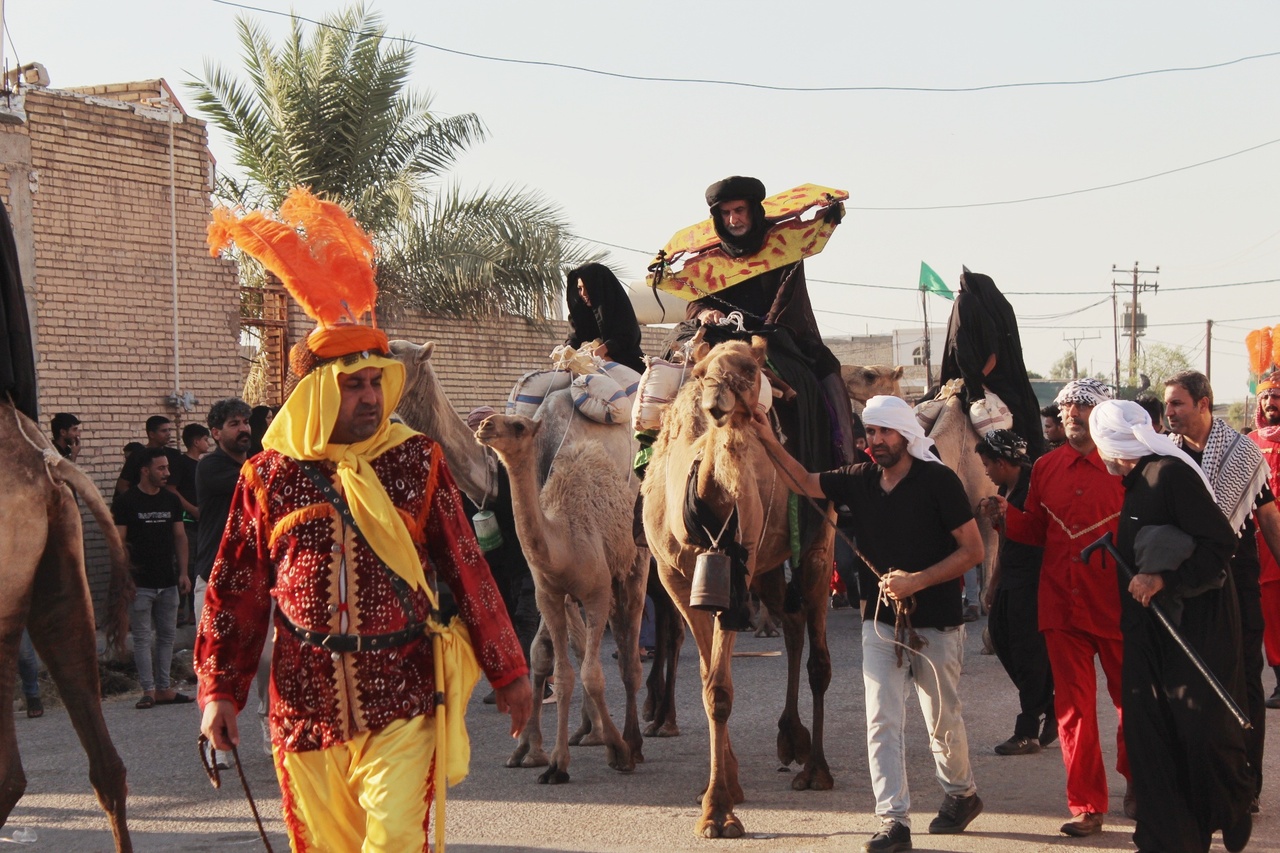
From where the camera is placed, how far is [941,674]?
6.68 metres

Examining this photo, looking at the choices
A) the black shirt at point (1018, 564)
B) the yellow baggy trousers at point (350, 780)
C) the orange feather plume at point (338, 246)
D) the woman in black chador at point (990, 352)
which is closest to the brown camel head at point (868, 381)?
the woman in black chador at point (990, 352)

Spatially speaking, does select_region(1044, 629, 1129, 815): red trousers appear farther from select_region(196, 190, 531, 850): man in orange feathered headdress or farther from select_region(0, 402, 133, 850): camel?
select_region(0, 402, 133, 850): camel

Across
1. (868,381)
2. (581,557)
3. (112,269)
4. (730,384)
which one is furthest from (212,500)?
(112,269)

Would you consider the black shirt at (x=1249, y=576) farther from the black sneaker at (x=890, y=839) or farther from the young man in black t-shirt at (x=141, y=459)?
the young man in black t-shirt at (x=141, y=459)

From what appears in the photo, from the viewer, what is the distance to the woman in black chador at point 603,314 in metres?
10.7

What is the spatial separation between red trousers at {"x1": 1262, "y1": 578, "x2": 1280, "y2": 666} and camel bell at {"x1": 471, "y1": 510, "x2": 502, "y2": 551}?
478 centimetres

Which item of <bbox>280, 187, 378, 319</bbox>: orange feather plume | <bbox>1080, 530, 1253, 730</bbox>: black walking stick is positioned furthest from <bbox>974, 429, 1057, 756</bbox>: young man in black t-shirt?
<bbox>280, 187, 378, 319</bbox>: orange feather plume

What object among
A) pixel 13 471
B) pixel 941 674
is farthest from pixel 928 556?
pixel 13 471

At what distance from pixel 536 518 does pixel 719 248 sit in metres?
2.18

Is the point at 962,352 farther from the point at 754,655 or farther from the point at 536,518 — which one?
the point at 536,518

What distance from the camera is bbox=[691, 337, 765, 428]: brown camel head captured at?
6.97 metres

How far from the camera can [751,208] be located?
30.1 ft

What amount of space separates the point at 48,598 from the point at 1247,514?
5.68 metres

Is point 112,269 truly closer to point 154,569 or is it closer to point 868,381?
point 154,569
